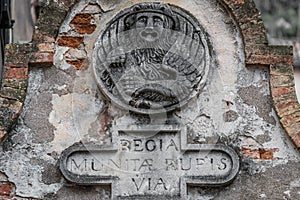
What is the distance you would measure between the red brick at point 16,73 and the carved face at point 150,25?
1.02m

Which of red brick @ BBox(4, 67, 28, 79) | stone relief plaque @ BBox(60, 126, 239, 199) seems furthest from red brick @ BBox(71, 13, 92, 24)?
stone relief plaque @ BBox(60, 126, 239, 199)

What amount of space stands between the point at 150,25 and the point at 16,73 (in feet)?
3.90

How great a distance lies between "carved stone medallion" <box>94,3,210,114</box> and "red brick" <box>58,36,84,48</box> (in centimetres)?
18

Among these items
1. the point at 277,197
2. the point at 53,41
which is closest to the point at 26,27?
the point at 53,41

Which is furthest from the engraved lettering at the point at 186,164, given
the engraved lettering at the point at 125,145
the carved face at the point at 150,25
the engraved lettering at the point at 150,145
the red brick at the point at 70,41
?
the red brick at the point at 70,41

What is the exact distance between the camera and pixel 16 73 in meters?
7.43

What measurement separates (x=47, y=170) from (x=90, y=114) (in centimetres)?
59

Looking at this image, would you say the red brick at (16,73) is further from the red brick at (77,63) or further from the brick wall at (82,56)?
the red brick at (77,63)

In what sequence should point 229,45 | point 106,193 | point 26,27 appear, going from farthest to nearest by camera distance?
point 26,27 → point 229,45 → point 106,193

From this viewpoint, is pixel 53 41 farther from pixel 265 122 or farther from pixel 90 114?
pixel 265 122

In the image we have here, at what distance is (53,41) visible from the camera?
24.8 feet

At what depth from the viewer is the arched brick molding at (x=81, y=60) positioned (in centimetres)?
736

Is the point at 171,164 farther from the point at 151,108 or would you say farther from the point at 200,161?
the point at 151,108

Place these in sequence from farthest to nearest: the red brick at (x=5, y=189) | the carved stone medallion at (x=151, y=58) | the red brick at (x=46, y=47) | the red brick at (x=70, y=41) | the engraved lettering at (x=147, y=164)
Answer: the red brick at (x=70, y=41), the red brick at (x=46, y=47), the carved stone medallion at (x=151, y=58), the engraved lettering at (x=147, y=164), the red brick at (x=5, y=189)
